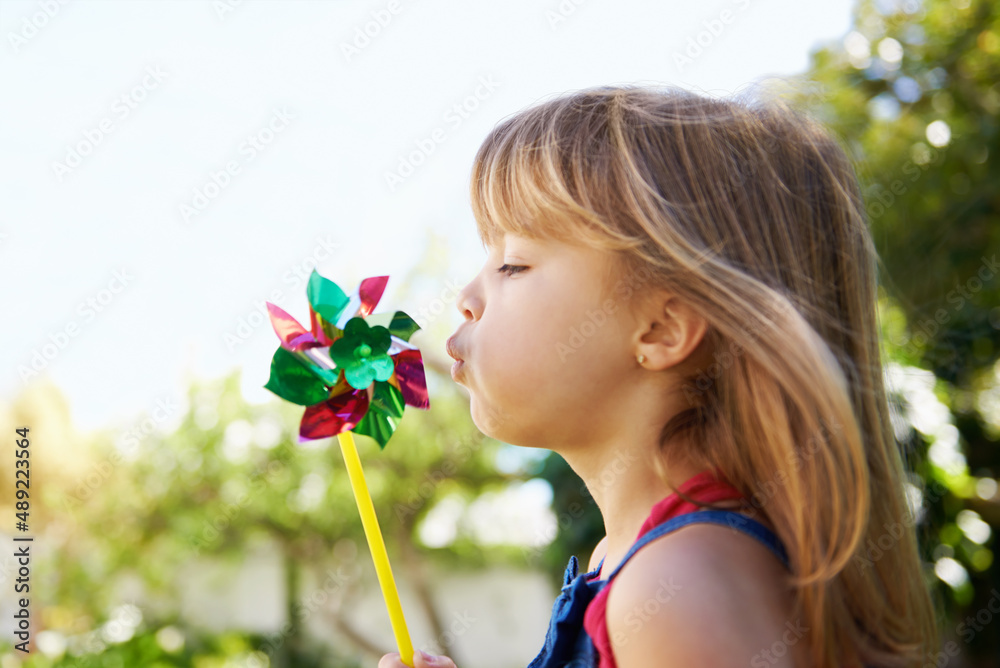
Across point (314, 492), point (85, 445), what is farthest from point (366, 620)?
point (85, 445)

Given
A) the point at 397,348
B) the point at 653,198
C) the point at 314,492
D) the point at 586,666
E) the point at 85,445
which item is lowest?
the point at 314,492

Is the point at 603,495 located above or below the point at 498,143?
below

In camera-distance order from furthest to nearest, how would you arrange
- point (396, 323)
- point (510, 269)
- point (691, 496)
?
point (396, 323) < point (510, 269) < point (691, 496)

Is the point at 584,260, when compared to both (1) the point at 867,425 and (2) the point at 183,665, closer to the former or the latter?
(1) the point at 867,425

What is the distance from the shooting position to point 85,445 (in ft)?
15.0

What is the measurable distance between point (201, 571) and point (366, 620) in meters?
1.06

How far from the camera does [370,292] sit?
0.94 m

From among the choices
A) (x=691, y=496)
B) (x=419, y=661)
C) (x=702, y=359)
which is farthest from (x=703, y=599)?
(x=419, y=661)

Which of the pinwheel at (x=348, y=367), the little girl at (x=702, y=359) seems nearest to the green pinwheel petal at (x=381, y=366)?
the pinwheel at (x=348, y=367)

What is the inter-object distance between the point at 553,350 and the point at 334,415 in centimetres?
28

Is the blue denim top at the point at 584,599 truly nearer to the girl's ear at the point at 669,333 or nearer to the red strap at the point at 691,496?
the red strap at the point at 691,496

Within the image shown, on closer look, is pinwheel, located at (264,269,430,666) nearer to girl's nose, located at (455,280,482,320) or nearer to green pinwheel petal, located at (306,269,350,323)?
green pinwheel petal, located at (306,269,350,323)

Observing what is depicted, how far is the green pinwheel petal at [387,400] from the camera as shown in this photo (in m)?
0.95

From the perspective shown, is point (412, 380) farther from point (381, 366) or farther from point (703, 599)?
point (703, 599)
